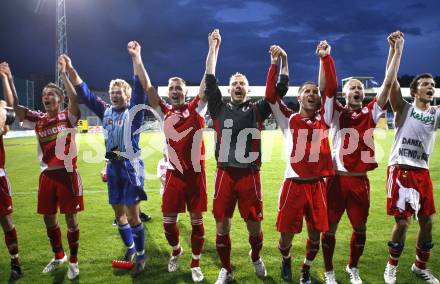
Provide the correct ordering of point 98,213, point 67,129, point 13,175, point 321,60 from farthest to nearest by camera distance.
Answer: point 13,175
point 98,213
point 67,129
point 321,60

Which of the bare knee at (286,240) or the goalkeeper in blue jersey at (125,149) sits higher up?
the goalkeeper in blue jersey at (125,149)

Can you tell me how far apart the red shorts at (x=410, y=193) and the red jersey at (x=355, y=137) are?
0.38 metres

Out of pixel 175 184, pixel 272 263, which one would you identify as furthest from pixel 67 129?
pixel 272 263

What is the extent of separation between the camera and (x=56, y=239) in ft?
16.0

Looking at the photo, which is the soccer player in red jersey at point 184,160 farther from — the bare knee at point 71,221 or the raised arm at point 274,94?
the bare knee at point 71,221

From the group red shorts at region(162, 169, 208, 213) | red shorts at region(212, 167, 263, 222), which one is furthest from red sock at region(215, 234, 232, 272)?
red shorts at region(162, 169, 208, 213)

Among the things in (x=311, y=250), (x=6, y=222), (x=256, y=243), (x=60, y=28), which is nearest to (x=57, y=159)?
(x=6, y=222)

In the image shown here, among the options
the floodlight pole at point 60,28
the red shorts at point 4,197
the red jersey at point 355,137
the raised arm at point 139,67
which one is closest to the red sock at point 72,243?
the red shorts at point 4,197

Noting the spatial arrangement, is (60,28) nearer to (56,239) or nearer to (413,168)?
(56,239)

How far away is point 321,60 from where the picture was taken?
159 inches

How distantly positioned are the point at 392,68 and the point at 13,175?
12.3 meters

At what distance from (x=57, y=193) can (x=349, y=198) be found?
3338 millimetres

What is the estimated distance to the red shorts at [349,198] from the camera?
4.18 meters

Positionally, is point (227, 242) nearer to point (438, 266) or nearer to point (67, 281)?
point (67, 281)
